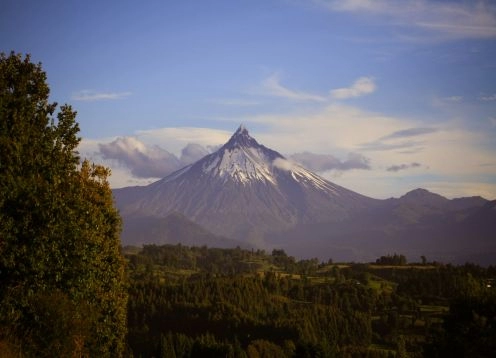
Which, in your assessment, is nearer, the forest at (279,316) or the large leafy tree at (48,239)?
the large leafy tree at (48,239)

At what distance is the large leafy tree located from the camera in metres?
20.2

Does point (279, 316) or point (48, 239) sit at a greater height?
point (48, 239)

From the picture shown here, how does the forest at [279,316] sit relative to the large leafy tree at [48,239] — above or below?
below

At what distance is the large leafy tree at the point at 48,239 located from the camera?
20.2 metres

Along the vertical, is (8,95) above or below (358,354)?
above

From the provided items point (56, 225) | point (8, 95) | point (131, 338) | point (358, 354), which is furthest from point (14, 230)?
point (131, 338)

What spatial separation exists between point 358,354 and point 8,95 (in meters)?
109

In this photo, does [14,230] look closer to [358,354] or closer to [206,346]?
[206,346]

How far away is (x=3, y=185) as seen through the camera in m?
20.4

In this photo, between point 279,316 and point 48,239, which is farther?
point 279,316

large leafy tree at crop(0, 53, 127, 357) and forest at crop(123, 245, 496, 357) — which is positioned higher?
large leafy tree at crop(0, 53, 127, 357)

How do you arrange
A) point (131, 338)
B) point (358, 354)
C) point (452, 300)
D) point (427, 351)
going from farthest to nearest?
point (131, 338), point (358, 354), point (452, 300), point (427, 351)

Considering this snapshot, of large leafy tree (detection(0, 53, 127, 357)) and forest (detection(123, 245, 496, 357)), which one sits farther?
forest (detection(123, 245, 496, 357))

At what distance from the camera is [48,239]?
70.5 feet
